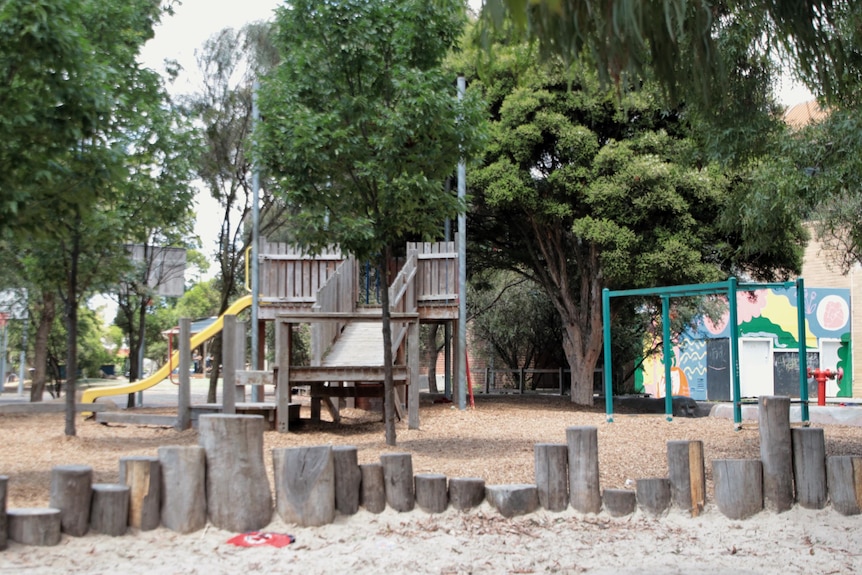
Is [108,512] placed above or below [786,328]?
below

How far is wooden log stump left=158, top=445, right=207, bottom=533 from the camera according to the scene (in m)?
5.95

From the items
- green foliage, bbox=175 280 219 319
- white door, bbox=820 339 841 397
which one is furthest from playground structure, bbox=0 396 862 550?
green foliage, bbox=175 280 219 319

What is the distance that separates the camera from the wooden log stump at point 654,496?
22.2 ft

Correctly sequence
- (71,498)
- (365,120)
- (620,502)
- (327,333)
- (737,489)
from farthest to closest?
(327,333), (365,120), (737,489), (620,502), (71,498)

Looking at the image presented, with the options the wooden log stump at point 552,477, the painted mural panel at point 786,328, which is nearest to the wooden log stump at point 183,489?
the wooden log stump at point 552,477

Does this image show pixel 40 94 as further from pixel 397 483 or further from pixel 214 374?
pixel 214 374

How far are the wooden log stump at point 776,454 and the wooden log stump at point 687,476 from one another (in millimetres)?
546

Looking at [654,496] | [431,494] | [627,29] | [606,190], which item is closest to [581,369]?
[606,190]

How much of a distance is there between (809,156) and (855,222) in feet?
6.36

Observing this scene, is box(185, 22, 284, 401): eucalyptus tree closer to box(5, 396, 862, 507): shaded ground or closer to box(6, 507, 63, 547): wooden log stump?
box(5, 396, 862, 507): shaded ground

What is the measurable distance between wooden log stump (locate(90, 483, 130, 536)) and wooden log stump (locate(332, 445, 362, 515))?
145 centimetres

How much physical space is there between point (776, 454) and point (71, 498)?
204 inches

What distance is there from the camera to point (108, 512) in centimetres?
578

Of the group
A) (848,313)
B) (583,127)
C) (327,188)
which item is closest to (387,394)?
(327,188)
